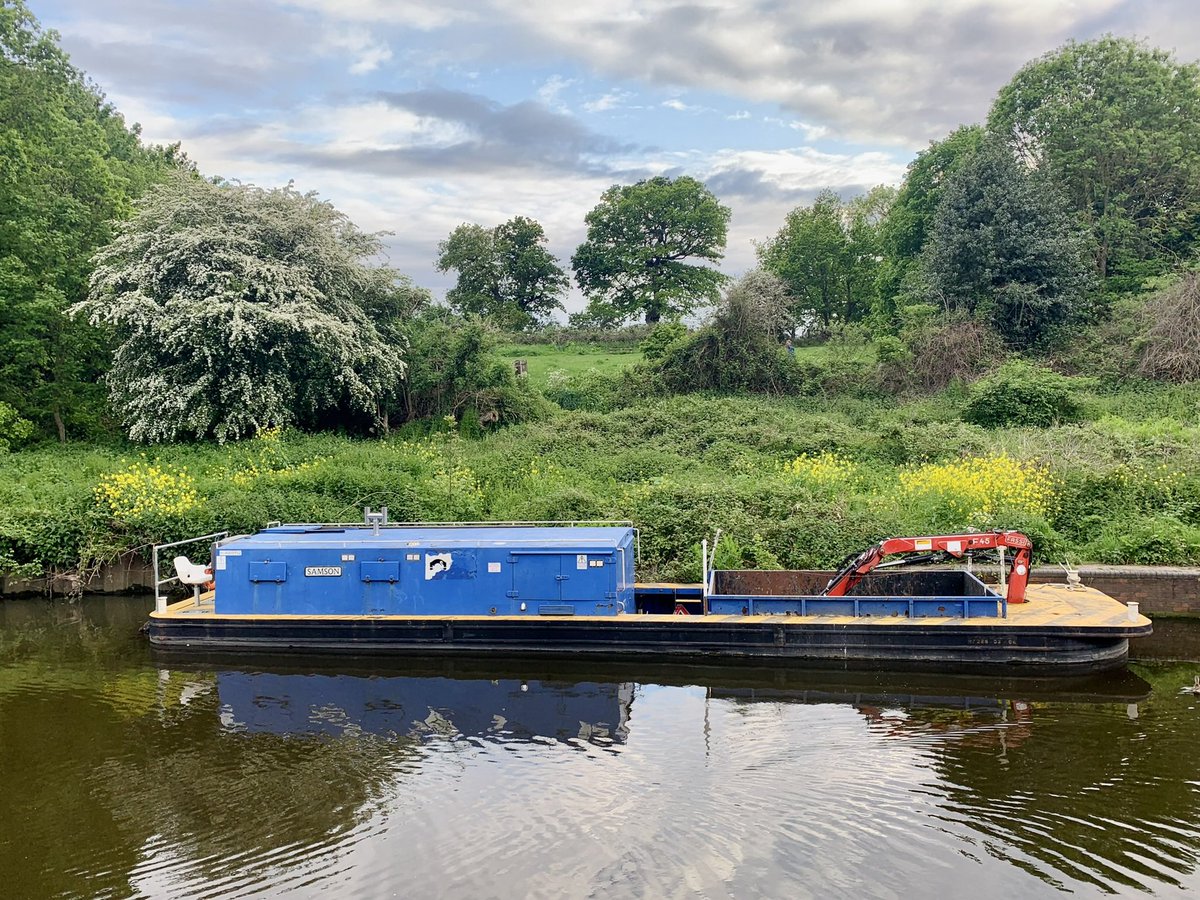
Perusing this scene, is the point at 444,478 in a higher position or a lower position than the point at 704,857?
higher

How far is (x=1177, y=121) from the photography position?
32.1m

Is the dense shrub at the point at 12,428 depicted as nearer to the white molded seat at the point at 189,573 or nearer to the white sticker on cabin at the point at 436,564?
the white molded seat at the point at 189,573

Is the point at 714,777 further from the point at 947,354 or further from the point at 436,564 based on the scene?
the point at 947,354

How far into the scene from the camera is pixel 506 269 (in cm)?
5100

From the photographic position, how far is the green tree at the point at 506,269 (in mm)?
50281

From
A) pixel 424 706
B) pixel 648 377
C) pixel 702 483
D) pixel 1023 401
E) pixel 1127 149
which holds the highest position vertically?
pixel 1127 149

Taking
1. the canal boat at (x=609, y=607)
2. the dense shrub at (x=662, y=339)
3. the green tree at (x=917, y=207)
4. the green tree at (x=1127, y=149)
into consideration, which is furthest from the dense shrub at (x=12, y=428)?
the green tree at (x=1127, y=149)

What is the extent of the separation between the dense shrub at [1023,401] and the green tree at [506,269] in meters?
29.0

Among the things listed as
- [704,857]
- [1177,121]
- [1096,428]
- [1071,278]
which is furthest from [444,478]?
[1177,121]

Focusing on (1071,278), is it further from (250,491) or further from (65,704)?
(65,704)

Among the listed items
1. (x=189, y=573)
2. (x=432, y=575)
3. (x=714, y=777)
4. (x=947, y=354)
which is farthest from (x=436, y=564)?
(x=947, y=354)

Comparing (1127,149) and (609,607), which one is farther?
(1127,149)

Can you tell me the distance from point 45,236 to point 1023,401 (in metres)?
29.4

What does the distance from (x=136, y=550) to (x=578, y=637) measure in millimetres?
11094
